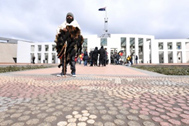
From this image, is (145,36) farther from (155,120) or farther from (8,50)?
(8,50)

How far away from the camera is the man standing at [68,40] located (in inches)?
154

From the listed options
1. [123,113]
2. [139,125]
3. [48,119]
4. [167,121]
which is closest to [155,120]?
[167,121]

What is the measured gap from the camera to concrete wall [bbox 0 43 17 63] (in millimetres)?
39931

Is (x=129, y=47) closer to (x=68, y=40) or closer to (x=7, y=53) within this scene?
(x=68, y=40)

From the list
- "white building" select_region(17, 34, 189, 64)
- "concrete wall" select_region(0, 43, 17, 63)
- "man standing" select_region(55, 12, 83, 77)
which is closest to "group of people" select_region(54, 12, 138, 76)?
"man standing" select_region(55, 12, 83, 77)

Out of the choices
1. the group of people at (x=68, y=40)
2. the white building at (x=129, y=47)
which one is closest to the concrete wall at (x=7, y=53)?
the white building at (x=129, y=47)

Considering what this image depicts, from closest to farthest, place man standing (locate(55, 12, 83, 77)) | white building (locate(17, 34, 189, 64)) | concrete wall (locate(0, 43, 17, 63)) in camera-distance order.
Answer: man standing (locate(55, 12, 83, 77)), concrete wall (locate(0, 43, 17, 63)), white building (locate(17, 34, 189, 64))

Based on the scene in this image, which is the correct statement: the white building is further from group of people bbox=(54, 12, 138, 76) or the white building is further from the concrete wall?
group of people bbox=(54, 12, 138, 76)

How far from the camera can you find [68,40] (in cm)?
409

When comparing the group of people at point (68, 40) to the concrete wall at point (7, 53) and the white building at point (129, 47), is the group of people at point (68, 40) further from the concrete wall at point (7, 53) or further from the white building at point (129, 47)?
the concrete wall at point (7, 53)

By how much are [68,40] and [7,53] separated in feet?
163

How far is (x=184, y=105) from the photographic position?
1.61 metres

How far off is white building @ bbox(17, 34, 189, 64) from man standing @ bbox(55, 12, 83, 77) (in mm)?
34253

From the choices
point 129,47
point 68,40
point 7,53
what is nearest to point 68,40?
point 68,40
